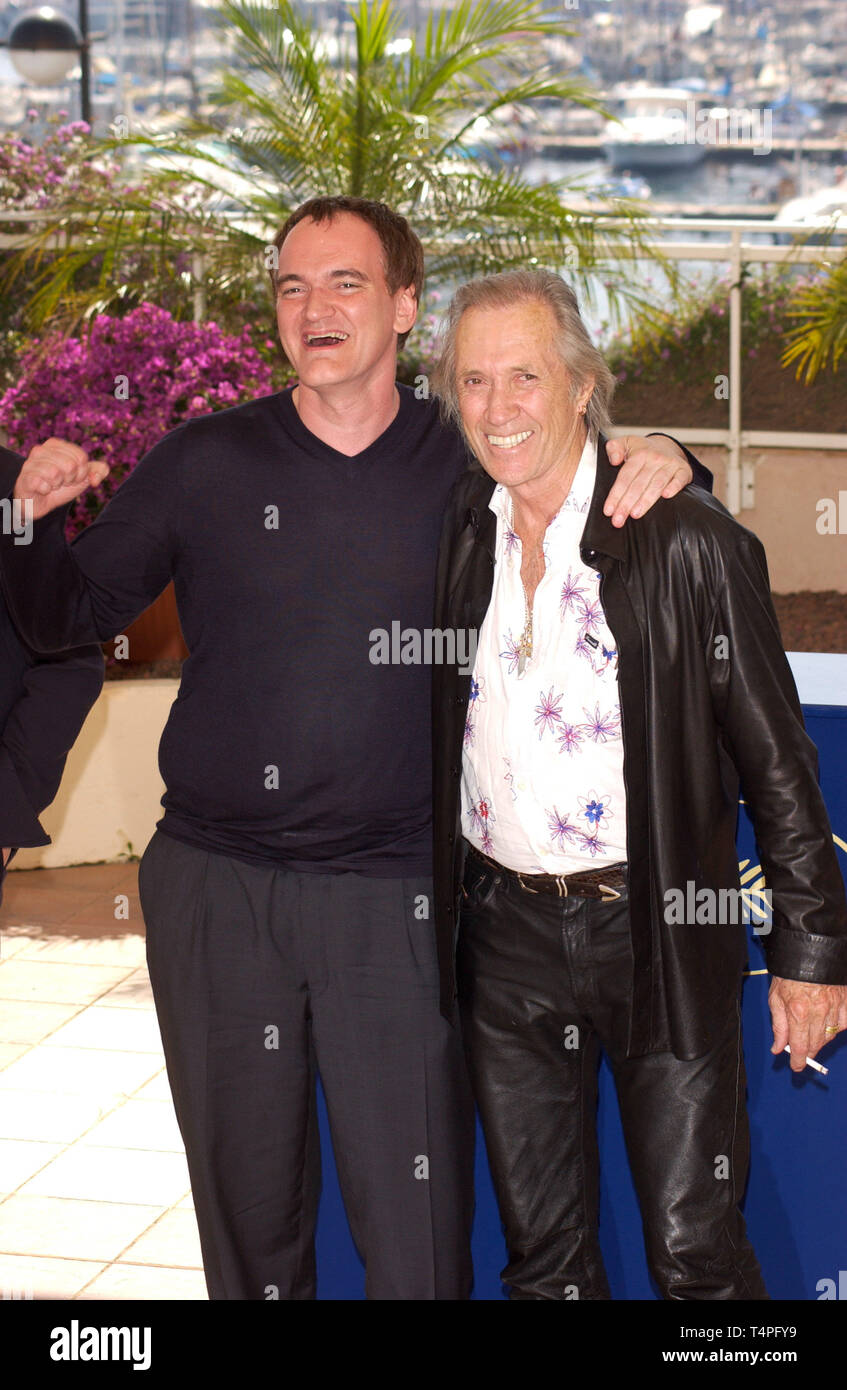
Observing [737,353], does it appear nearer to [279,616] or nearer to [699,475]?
[699,475]

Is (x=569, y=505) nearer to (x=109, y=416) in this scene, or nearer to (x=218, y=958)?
(x=218, y=958)

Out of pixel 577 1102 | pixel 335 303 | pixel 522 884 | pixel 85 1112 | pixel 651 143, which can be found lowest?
pixel 85 1112

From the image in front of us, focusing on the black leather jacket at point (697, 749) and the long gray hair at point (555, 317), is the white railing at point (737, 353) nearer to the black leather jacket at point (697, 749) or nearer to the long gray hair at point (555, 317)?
the long gray hair at point (555, 317)

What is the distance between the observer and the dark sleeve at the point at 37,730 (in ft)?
8.02

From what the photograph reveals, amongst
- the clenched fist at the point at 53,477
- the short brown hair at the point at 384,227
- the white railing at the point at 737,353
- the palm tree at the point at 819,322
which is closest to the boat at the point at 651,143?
the white railing at the point at 737,353

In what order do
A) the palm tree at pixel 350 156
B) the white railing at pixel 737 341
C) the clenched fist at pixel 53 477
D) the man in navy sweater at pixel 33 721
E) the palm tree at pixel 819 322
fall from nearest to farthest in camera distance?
1. the clenched fist at pixel 53 477
2. the man in navy sweater at pixel 33 721
3. the palm tree at pixel 350 156
4. the palm tree at pixel 819 322
5. the white railing at pixel 737 341

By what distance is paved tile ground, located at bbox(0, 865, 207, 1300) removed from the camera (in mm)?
3287

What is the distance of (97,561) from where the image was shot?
229cm

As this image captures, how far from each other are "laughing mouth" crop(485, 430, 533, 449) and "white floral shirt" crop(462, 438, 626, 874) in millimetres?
131

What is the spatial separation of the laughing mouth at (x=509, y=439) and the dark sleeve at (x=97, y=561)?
19.4 inches

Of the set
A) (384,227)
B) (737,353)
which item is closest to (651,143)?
(737,353)

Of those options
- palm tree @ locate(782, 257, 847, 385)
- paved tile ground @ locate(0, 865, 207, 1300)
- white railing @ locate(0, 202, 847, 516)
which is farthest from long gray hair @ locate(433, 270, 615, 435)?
white railing @ locate(0, 202, 847, 516)

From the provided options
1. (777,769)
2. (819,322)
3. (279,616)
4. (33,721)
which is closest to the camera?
(777,769)

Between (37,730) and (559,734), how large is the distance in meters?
0.86
